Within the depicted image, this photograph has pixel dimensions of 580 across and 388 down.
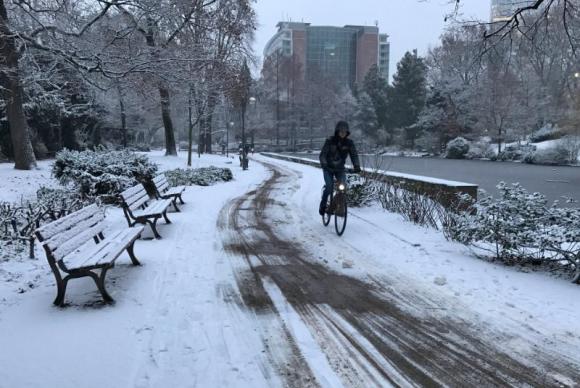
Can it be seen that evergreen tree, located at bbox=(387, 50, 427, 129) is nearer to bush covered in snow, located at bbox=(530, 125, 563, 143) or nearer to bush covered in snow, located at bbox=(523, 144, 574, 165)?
bush covered in snow, located at bbox=(530, 125, 563, 143)

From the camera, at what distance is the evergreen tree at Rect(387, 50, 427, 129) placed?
59.0 metres

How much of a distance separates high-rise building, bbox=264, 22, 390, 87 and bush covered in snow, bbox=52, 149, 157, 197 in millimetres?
112256

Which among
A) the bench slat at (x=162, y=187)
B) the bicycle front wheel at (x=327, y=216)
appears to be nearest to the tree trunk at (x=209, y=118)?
the bench slat at (x=162, y=187)

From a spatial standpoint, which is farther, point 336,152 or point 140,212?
point 336,152

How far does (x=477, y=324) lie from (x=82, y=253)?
12.8 feet

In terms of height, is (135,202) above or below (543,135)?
below

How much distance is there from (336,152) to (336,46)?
4838 inches

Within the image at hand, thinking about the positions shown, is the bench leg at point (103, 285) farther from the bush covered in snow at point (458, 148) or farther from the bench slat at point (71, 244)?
the bush covered in snow at point (458, 148)

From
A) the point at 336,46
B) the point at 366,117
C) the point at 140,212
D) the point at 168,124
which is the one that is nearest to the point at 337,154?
the point at 140,212

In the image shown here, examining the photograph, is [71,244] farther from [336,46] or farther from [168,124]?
[336,46]

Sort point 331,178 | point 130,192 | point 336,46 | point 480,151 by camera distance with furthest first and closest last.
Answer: point 336,46, point 480,151, point 331,178, point 130,192

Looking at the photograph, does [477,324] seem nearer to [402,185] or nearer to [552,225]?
[552,225]

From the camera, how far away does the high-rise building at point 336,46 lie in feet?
394

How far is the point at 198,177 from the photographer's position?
53.7 ft
